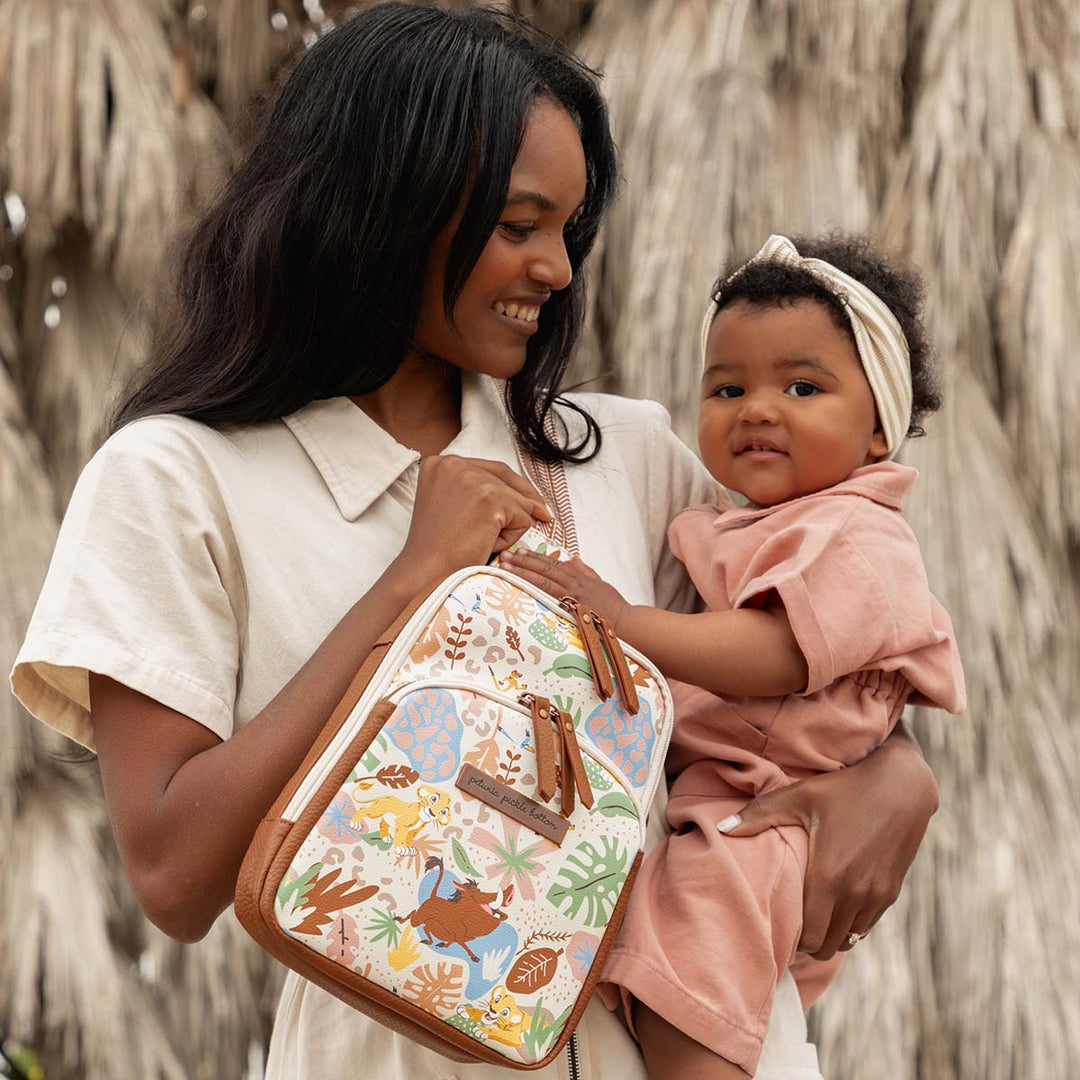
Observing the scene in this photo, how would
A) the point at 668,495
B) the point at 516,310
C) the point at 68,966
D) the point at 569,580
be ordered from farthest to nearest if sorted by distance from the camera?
the point at 68,966, the point at 668,495, the point at 516,310, the point at 569,580

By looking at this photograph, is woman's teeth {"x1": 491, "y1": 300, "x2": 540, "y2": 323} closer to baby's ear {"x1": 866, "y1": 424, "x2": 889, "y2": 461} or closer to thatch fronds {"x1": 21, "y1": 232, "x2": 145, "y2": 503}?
baby's ear {"x1": 866, "y1": 424, "x2": 889, "y2": 461}

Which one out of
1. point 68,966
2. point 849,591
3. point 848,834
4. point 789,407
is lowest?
point 68,966

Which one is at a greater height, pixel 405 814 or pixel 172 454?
pixel 172 454

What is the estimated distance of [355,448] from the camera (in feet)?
4.65

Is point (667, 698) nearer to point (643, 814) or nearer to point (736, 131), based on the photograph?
point (643, 814)

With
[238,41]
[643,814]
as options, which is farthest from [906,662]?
[238,41]

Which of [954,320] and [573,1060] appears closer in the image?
[573,1060]

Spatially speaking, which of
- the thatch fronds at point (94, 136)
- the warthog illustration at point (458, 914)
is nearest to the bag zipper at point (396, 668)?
the warthog illustration at point (458, 914)

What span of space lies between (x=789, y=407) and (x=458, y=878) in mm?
622

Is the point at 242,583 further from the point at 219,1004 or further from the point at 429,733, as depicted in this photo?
the point at 219,1004

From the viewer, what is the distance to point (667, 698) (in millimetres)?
1315

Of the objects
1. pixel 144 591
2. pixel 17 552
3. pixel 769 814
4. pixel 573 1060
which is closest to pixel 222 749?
pixel 144 591

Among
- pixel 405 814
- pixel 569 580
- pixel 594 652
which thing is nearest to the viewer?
pixel 405 814

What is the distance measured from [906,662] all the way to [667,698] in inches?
10.4
